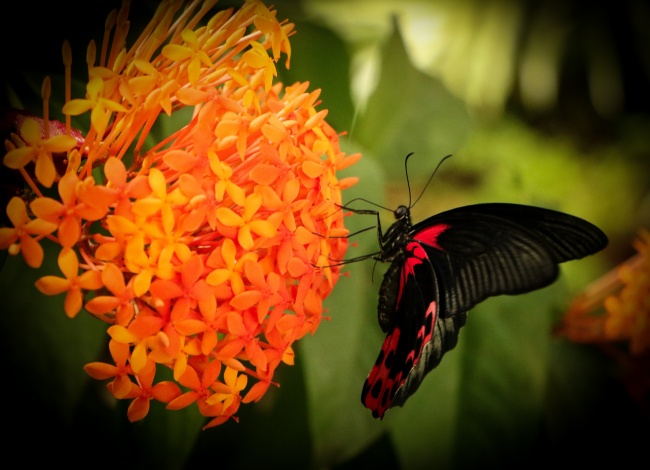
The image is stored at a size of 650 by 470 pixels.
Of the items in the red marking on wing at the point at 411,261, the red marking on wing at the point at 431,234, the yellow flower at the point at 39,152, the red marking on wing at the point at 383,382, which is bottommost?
the red marking on wing at the point at 383,382

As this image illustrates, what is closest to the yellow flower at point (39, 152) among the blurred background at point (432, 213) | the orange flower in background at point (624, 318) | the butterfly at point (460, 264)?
the blurred background at point (432, 213)

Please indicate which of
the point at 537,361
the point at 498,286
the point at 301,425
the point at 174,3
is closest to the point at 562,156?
the point at 537,361

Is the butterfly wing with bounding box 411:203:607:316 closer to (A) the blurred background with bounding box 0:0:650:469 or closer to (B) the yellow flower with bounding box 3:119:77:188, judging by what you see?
(A) the blurred background with bounding box 0:0:650:469

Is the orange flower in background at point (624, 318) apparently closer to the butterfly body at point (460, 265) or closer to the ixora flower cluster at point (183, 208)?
the butterfly body at point (460, 265)

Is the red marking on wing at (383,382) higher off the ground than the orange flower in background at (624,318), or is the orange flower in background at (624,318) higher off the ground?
the orange flower in background at (624,318)

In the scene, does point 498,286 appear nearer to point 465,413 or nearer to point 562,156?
point 465,413

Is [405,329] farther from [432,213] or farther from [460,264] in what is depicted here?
[432,213]

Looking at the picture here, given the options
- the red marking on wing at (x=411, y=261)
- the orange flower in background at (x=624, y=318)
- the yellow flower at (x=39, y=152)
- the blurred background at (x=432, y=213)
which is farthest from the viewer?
the orange flower in background at (x=624, y=318)
